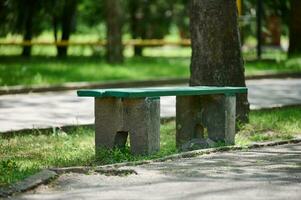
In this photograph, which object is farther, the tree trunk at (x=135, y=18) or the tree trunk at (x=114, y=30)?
the tree trunk at (x=135, y=18)

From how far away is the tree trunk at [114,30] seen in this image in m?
24.0

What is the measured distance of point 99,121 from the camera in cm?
931

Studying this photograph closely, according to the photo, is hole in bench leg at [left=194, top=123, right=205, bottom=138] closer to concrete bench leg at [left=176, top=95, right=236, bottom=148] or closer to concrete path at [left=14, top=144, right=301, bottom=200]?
concrete bench leg at [left=176, top=95, right=236, bottom=148]

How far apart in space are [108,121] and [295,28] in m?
19.7

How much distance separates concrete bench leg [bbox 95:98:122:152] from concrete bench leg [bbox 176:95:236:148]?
1324 mm

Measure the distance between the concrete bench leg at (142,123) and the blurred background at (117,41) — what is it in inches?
402

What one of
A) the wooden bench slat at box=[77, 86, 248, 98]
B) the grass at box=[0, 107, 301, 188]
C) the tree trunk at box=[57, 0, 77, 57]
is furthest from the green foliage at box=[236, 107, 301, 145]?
the tree trunk at box=[57, 0, 77, 57]

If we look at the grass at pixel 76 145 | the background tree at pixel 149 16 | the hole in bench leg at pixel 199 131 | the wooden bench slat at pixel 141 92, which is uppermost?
the background tree at pixel 149 16

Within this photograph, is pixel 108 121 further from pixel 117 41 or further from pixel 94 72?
pixel 117 41

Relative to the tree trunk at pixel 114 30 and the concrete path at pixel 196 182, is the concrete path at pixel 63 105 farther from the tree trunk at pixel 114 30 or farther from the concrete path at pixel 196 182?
the tree trunk at pixel 114 30

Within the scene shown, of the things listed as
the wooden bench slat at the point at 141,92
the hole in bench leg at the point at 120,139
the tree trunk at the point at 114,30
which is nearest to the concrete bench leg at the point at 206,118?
the wooden bench slat at the point at 141,92

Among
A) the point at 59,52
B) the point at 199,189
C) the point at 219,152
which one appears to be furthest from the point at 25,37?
the point at 199,189

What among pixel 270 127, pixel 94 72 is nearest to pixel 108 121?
pixel 270 127

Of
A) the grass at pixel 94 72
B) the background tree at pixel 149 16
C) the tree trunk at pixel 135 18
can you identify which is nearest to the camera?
the grass at pixel 94 72
